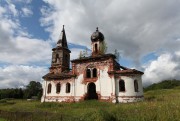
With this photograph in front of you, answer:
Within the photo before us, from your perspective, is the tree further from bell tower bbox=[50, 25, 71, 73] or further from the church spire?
the church spire

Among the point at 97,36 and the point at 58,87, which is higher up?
the point at 97,36

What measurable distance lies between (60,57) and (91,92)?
11.4 m

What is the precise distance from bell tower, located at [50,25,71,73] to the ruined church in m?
0.21

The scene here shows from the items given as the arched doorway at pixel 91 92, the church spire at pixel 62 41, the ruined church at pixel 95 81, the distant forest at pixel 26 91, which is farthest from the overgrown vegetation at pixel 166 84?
the arched doorway at pixel 91 92

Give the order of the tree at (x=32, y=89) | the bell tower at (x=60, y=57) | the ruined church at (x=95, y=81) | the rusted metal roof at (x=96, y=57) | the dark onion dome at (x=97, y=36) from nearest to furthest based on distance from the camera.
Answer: the ruined church at (x=95, y=81) → the rusted metal roof at (x=96, y=57) → the dark onion dome at (x=97, y=36) → the bell tower at (x=60, y=57) → the tree at (x=32, y=89)

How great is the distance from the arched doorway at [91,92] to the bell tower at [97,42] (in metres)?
5.71

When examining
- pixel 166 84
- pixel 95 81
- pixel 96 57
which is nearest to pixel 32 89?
pixel 95 81

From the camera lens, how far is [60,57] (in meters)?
37.3

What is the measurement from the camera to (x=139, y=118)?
40.1 feet

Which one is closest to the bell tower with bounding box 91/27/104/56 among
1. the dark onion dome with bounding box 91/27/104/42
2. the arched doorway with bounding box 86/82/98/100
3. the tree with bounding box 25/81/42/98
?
the dark onion dome with bounding box 91/27/104/42

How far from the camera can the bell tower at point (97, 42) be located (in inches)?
1275

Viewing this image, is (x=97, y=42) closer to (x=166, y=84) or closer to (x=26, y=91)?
(x=26, y=91)

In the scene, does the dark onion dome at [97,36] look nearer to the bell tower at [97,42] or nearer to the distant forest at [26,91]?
the bell tower at [97,42]

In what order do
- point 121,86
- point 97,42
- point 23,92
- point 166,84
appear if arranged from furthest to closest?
point 166,84 → point 23,92 → point 97,42 → point 121,86
